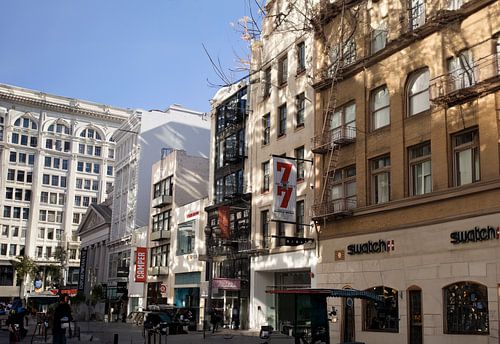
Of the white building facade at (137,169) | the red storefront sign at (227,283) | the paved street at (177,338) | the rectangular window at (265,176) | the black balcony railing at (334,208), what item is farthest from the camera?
the white building facade at (137,169)

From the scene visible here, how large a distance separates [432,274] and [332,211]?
766cm

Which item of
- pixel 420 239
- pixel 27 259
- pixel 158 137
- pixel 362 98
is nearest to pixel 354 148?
pixel 362 98

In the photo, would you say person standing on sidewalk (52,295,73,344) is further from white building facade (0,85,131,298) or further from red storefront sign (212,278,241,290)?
white building facade (0,85,131,298)

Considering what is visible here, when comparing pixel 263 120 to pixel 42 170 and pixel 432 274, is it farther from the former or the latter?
pixel 42 170

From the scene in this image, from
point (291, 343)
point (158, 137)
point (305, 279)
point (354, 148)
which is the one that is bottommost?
point (291, 343)

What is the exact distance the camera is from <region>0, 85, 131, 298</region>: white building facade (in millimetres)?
119188

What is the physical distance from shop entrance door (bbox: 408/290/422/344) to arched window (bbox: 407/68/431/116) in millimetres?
7722

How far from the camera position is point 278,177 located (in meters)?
33.6

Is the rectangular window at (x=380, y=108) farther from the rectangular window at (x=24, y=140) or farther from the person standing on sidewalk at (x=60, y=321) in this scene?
the rectangular window at (x=24, y=140)

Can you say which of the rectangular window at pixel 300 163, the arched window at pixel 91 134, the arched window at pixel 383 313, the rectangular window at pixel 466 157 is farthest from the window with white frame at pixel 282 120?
the arched window at pixel 91 134

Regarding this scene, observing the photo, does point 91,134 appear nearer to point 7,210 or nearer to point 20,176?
point 20,176

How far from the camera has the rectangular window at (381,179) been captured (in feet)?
95.7

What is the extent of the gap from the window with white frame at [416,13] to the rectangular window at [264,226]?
1629 centimetres

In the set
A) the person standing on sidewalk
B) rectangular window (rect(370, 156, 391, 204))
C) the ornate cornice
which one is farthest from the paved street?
the ornate cornice
